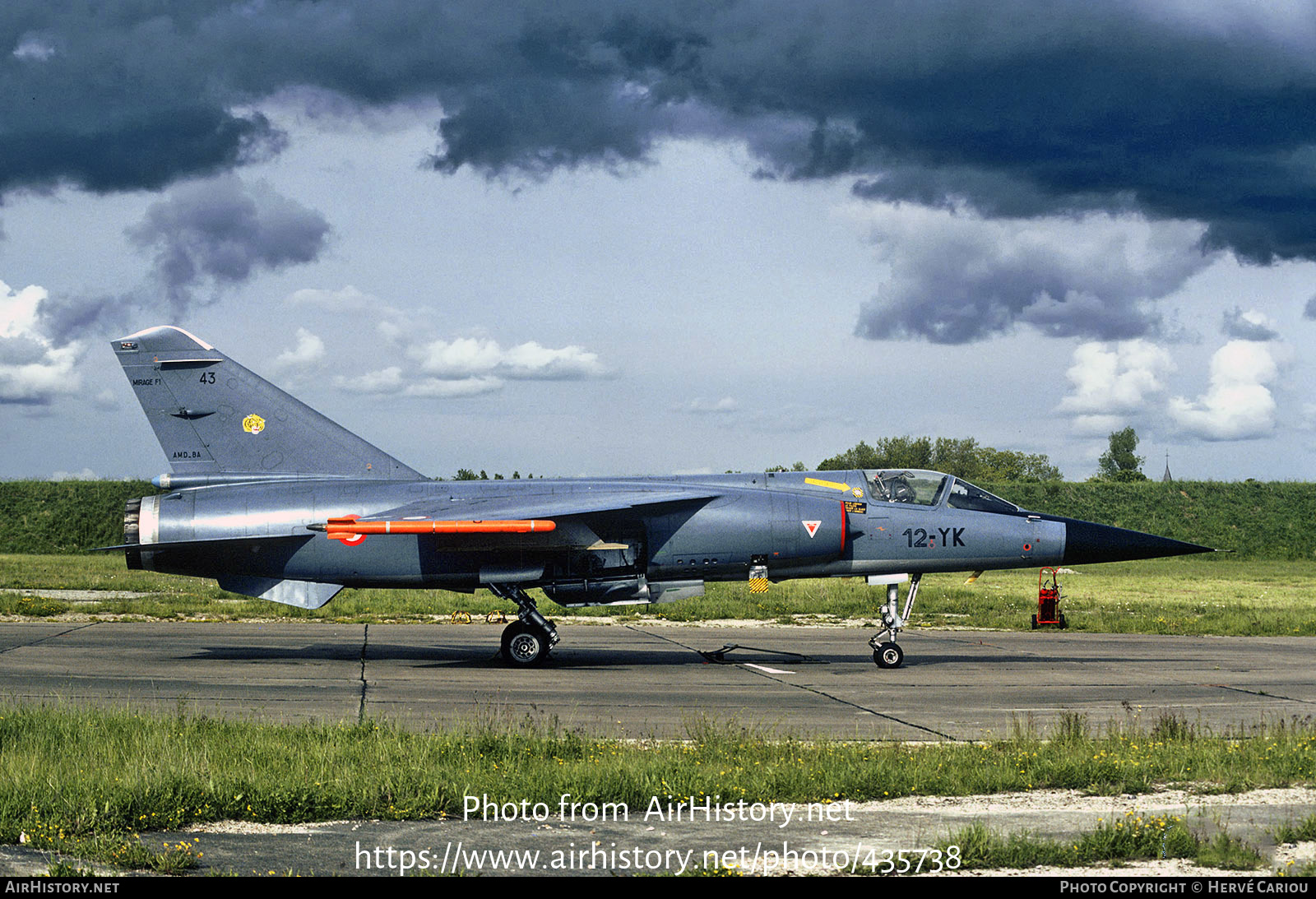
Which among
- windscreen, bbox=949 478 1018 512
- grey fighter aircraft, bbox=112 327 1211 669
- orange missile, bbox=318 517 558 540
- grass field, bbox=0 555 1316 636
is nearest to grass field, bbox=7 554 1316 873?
orange missile, bbox=318 517 558 540

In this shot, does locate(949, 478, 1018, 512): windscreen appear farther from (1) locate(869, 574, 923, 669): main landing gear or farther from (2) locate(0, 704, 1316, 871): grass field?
(2) locate(0, 704, 1316, 871): grass field

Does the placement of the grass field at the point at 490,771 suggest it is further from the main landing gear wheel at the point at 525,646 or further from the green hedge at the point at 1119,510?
the green hedge at the point at 1119,510

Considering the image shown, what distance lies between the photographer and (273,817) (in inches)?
313

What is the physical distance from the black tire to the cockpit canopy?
2.41 m

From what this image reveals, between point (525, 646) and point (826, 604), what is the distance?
48.2 ft

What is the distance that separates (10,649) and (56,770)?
39.0 ft

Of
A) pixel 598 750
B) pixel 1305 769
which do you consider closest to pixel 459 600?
pixel 598 750

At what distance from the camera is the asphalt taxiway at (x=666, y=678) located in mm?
13094

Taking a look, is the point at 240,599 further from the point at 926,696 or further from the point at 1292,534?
the point at 1292,534

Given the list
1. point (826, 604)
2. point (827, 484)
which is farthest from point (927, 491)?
point (826, 604)

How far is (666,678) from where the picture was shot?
54.8 ft

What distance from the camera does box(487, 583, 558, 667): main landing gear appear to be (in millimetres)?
17812
